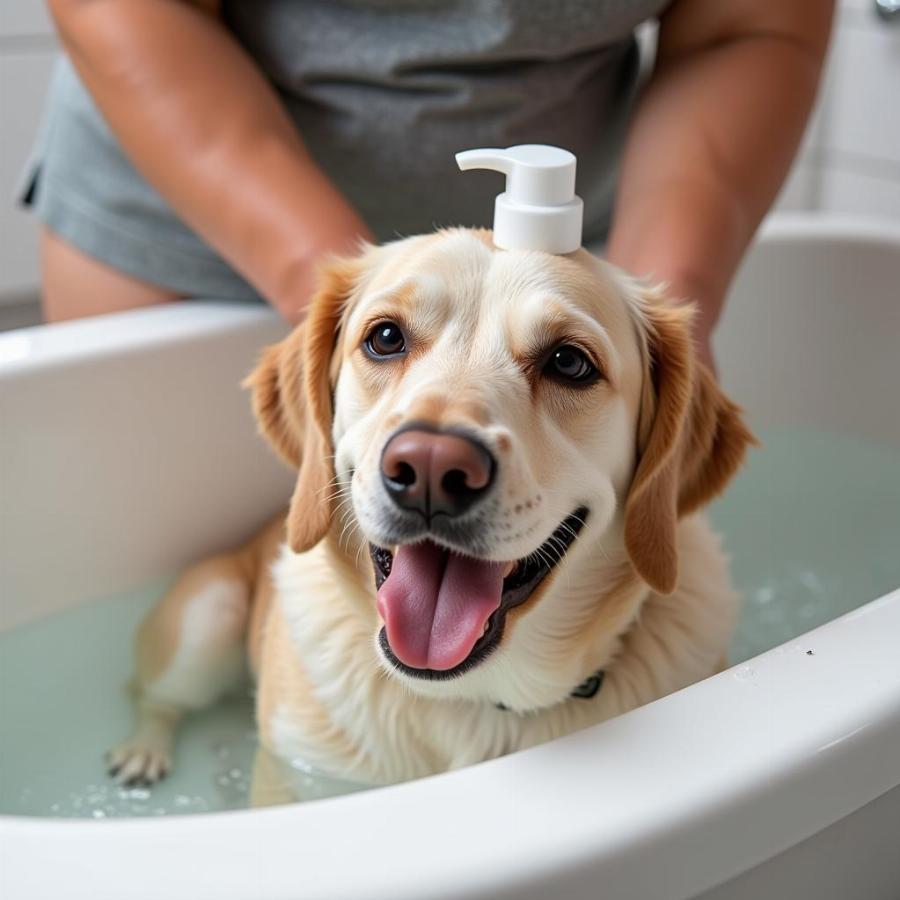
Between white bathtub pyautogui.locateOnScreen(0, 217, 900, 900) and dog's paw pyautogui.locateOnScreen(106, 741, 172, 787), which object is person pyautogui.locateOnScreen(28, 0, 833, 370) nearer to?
white bathtub pyautogui.locateOnScreen(0, 217, 900, 900)

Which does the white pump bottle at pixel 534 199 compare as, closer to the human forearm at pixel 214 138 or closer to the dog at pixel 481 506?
the dog at pixel 481 506

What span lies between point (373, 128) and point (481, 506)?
82cm

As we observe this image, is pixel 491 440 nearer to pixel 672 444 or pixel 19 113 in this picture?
pixel 672 444

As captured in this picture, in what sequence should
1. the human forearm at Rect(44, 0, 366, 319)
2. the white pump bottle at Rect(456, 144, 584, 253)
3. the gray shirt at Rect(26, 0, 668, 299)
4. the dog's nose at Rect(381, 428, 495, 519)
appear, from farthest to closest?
1. the gray shirt at Rect(26, 0, 668, 299)
2. the human forearm at Rect(44, 0, 366, 319)
3. the white pump bottle at Rect(456, 144, 584, 253)
4. the dog's nose at Rect(381, 428, 495, 519)

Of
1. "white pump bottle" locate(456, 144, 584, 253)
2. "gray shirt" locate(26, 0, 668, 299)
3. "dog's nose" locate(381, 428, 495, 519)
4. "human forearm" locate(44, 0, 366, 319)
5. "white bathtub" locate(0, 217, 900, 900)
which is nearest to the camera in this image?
"white bathtub" locate(0, 217, 900, 900)

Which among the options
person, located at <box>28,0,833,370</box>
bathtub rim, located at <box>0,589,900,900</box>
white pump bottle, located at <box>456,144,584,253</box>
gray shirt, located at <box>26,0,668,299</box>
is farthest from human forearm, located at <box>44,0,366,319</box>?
bathtub rim, located at <box>0,589,900,900</box>

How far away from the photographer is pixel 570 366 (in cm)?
98

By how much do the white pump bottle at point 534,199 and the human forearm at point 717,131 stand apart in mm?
399

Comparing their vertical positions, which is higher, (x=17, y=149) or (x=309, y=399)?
(x=309, y=399)

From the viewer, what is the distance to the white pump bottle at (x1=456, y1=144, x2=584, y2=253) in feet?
3.02

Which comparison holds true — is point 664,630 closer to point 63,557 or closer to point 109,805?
point 109,805

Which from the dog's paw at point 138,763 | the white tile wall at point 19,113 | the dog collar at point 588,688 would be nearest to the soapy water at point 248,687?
the dog's paw at point 138,763

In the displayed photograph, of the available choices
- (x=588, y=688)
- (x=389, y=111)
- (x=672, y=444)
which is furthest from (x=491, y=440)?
(x=389, y=111)

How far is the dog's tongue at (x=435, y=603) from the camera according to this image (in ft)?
2.97
